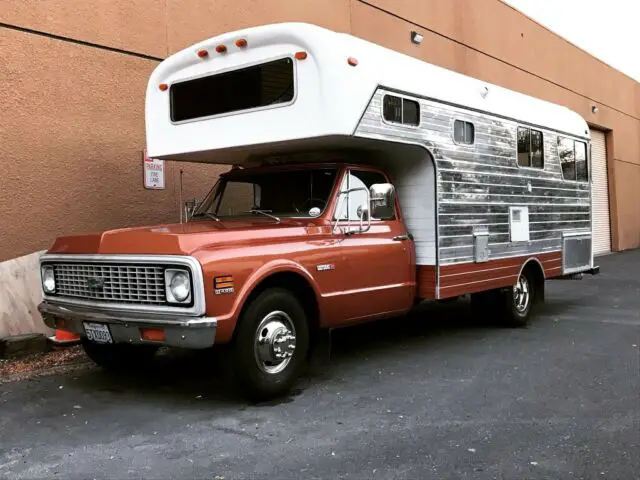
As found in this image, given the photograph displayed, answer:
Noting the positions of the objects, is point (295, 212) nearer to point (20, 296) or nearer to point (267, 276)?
point (267, 276)

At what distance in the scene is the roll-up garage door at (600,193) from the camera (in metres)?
22.7

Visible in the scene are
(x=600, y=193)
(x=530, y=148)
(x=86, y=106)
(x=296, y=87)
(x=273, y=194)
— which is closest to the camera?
(x=296, y=87)

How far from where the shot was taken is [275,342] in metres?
5.12

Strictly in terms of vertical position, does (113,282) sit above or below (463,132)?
below

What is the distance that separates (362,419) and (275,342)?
940mm

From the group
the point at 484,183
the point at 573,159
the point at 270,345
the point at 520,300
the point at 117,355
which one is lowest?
the point at 117,355

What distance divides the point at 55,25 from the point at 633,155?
24714mm

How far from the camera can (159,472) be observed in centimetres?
375

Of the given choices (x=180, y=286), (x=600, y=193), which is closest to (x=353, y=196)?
(x=180, y=286)

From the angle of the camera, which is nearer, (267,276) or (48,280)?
(267,276)

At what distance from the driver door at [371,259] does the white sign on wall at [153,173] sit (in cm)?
352

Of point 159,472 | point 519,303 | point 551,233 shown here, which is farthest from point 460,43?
point 159,472

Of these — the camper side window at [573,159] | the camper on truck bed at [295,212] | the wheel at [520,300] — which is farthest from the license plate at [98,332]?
the camper side window at [573,159]

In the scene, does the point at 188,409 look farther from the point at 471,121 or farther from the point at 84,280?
the point at 471,121
